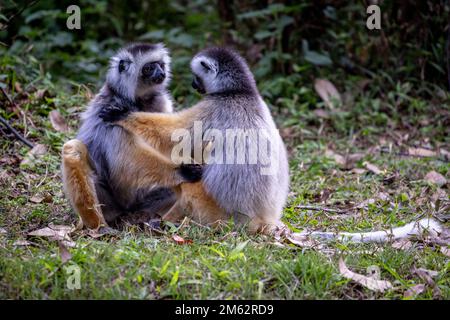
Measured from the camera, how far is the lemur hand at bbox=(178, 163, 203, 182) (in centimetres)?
643

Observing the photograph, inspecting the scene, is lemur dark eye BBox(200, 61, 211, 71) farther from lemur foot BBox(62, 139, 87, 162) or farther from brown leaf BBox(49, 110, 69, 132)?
brown leaf BBox(49, 110, 69, 132)

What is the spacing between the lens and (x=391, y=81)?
436 inches

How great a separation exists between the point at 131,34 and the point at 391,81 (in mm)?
5917

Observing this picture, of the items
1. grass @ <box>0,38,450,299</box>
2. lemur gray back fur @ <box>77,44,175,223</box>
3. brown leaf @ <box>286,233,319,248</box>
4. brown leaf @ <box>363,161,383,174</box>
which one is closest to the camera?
grass @ <box>0,38,450,299</box>

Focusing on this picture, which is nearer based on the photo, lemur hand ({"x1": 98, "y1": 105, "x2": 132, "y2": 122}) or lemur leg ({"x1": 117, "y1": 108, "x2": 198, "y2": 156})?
lemur leg ({"x1": 117, "y1": 108, "x2": 198, "y2": 156})

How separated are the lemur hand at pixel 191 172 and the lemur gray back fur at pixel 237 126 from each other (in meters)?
0.08

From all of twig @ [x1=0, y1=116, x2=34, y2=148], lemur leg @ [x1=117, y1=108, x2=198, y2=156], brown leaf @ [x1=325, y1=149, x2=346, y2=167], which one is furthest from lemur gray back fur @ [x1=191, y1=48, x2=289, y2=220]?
twig @ [x1=0, y1=116, x2=34, y2=148]

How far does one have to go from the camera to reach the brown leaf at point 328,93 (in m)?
10.8

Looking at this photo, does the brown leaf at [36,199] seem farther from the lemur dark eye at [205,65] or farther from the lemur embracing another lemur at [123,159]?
the lemur dark eye at [205,65]

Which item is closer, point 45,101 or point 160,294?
point 160,294

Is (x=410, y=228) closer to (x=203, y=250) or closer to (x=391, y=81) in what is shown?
(x=203, y=250)

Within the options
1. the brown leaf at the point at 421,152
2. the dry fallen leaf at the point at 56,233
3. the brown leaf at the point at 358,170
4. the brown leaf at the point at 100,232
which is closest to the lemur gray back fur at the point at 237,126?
the brown leaf at the point at 100,232

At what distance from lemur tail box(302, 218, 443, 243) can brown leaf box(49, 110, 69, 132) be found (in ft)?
14.2
